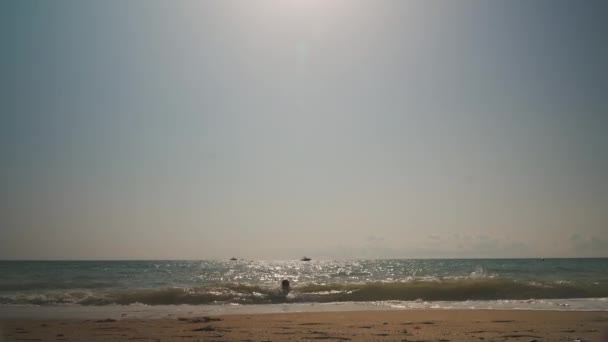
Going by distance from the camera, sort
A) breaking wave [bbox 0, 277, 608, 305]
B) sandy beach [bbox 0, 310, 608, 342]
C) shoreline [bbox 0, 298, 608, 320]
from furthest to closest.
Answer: breaking wave [bbox 0, 277, 608, 305] → shoreline [bbox 0, 298, 608, 320] → sandy beach [bbox 0, 310, 608, 342]

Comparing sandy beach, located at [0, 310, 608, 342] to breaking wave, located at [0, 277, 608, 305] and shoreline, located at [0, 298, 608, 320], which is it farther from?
breaking wave, located at [0, 277, 608, 305]

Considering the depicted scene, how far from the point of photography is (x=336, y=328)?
11.7 meters

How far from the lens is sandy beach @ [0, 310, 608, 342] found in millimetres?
10469

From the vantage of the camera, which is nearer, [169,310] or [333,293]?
[169,310]

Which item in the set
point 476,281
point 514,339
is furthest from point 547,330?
point 476,281

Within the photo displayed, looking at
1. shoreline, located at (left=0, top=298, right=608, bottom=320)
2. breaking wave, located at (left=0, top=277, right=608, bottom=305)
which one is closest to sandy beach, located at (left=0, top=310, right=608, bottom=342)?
shoreline, located at (left=0, top=298, right=608, bottom=320)

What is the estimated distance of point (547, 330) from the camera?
1129 cm

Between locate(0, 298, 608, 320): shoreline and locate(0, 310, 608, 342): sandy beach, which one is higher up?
locate(0, 310, 608, 342): sandy beach

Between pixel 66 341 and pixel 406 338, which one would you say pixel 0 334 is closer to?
pixel 66 341

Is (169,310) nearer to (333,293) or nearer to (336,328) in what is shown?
(336,328)

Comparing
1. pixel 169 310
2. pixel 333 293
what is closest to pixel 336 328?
pixel 169 310

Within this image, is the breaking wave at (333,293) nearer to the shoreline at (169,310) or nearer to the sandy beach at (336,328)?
the shoreline at (169,310)

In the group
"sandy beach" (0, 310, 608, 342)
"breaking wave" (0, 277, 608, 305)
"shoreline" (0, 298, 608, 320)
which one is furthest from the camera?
"breaking wave" (0, 277, 608, 305)

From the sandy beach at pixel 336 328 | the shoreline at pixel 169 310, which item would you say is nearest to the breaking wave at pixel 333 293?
the shoreline at pixel 169 310
